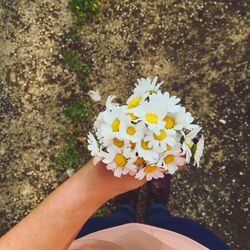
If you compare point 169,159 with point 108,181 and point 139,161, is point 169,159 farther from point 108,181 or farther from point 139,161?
point 108,181

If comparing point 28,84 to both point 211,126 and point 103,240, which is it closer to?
point 211,126

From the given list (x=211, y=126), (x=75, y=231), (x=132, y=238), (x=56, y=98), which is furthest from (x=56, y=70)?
(x=75, y=231)

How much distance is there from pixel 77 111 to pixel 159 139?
4.72 feet

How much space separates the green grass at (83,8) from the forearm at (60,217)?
130 centimetres

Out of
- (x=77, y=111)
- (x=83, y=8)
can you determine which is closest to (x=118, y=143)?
(x=77, y=111)

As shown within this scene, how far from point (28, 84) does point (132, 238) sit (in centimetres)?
110

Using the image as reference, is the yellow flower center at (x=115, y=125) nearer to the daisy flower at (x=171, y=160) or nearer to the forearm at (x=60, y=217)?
the daisy flower at (x=171, y=160)

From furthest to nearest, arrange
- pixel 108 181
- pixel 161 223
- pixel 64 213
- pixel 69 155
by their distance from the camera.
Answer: pixel 69 155 < pixel 161 223 < pixel 64 213 < pixel 108 181

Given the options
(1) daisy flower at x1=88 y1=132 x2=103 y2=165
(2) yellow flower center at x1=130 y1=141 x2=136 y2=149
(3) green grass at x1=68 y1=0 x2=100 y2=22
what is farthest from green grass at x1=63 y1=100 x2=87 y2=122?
(2) yellow flower center at x1=130 y1=141 x2=136 y2=149

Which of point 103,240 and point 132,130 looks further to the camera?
point 103,240

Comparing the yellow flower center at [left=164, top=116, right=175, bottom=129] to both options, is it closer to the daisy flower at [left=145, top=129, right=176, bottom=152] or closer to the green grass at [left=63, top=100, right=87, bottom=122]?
the daisy flower at [left=145, top=129, right=176, bottom=152]

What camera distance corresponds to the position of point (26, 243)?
4.79 feet

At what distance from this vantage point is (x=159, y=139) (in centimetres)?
114

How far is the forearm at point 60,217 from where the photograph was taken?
1383 millimetres
